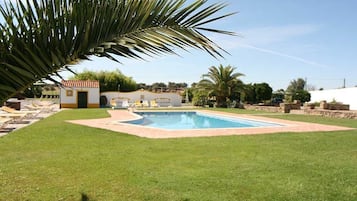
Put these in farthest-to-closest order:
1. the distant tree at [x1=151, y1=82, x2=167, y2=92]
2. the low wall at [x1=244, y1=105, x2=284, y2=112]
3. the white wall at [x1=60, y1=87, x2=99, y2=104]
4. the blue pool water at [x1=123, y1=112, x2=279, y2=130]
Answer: the distant tree at [x1=151, y1=82, x2=167, y2=92] → the white wall at [x1=60, y1=87, x2=99, y2=104] → the low wall at [x1=244, y1=105, x2=284, y2=112] → the blue pool water at [x1=123, y1=112, x2=279, y2=130]

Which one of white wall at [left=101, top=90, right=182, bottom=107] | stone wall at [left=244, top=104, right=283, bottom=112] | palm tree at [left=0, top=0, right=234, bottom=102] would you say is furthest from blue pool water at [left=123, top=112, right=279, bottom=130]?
palm tree at [left=0, top=0, right=234, bottom=102]

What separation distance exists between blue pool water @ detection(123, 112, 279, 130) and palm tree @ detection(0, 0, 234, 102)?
16750 millimetres

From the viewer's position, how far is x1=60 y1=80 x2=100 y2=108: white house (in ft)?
103

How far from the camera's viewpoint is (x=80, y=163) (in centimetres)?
707

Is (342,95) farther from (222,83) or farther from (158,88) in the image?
(158,88)

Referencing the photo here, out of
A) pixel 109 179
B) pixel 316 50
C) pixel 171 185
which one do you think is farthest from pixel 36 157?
pixel 316 50

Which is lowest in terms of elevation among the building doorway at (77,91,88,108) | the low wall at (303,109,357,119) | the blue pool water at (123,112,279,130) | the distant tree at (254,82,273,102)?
the blue pool water at (123,112,279,130)

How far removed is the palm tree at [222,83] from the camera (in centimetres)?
3525

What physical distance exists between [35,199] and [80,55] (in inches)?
127

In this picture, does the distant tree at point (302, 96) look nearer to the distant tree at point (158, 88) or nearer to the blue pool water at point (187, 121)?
the distant tree at point (158, 88)

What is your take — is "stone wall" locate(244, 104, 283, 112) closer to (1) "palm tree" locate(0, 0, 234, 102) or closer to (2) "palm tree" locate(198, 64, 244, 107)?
(2) "palm tree" locate(198, 64, 244, 107)

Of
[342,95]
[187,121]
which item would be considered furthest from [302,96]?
[187,121]

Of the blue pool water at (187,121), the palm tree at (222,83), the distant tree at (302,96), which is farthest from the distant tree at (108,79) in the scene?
the distant tree at (302,96)

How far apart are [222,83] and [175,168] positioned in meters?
28.8
